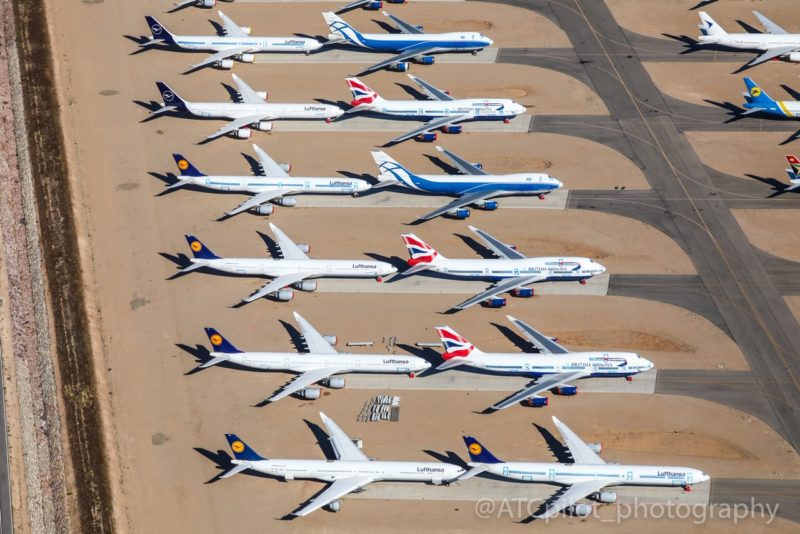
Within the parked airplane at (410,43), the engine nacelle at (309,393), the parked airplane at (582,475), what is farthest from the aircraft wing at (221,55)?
the parked airplane at (582,475)

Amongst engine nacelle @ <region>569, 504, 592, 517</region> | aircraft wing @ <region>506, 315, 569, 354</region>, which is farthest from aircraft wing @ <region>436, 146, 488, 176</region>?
engine nacelle @ <region>569, 504, 592, 517</region>

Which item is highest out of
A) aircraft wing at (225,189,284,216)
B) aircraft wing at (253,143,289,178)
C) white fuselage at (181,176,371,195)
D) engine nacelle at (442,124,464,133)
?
engine nacelle at (442,124,464,133)

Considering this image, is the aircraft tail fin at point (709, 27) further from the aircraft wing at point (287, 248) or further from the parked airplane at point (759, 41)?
the aircraft wing at point (287, 248)

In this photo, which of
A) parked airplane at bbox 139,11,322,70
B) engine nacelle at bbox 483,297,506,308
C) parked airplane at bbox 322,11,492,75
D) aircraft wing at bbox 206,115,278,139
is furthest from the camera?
parked airplane at bbox 139,11,322,70

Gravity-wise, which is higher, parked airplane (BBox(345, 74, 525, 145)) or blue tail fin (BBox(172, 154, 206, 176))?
parked airplane (BBox(345, 74, 525, 145))

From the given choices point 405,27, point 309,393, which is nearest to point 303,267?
point 309,393

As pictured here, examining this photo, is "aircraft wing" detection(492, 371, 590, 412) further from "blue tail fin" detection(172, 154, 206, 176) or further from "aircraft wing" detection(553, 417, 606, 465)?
"blue tail fin" detection(172, 154, 206, 176)

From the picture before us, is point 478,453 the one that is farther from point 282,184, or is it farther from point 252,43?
point 252,43
